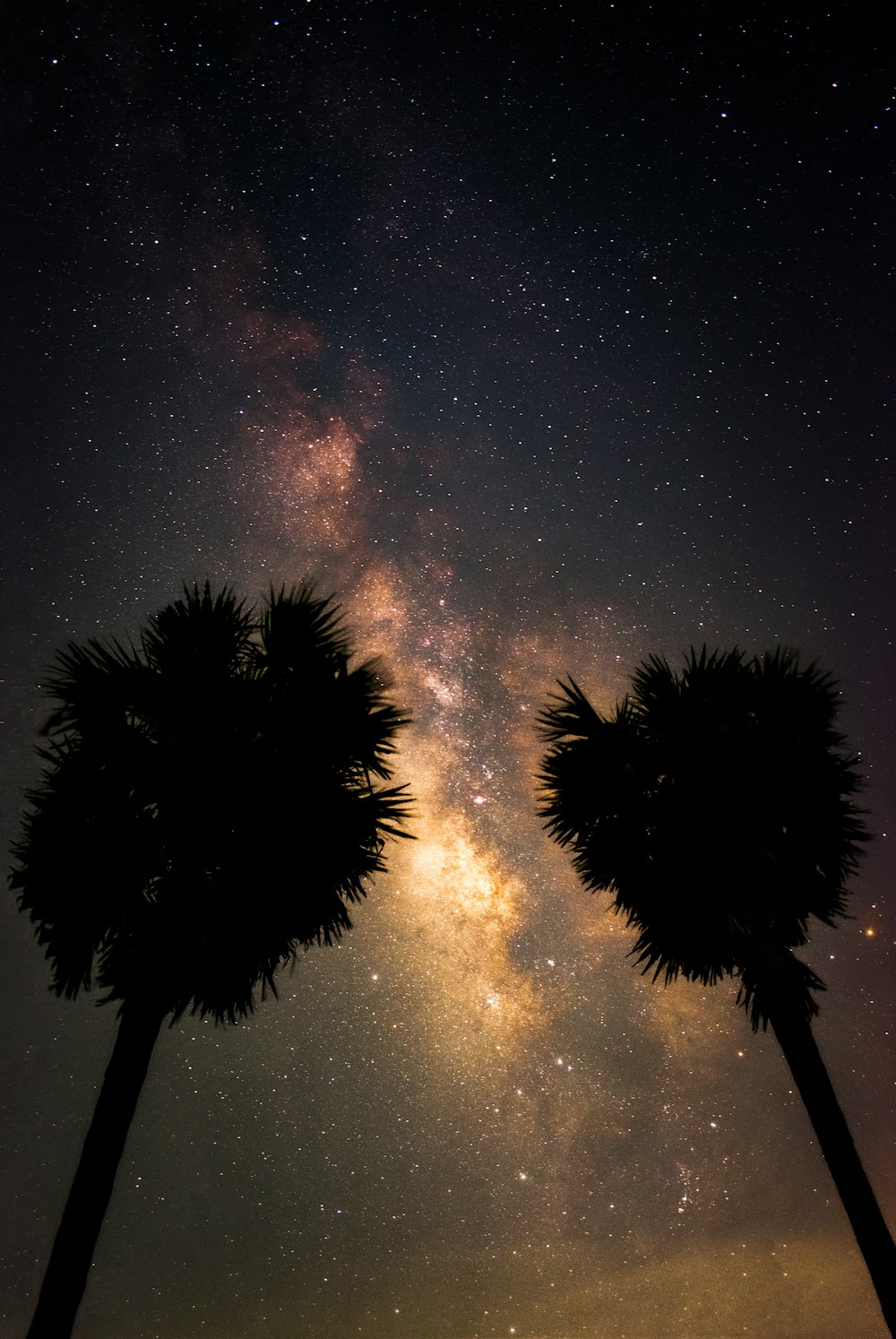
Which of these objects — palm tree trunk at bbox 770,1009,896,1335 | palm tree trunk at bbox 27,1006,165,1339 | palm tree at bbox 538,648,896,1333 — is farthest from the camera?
palm tree at bbox 538,648,896,1333

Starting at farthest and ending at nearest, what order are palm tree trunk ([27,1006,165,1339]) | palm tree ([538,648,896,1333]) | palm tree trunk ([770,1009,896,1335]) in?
palm tree ([538,648,896,1333]), palm tree trunk ([770,1009,896,1335]), palm tree trunk ([27,1006,165,1339])

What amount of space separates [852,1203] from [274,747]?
306 inches

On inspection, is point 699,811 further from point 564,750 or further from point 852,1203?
point 852,1203

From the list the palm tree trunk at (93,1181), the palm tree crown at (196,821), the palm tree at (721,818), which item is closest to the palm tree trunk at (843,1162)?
the palm tree at (721,818)

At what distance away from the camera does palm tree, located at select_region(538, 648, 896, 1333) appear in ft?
27.5

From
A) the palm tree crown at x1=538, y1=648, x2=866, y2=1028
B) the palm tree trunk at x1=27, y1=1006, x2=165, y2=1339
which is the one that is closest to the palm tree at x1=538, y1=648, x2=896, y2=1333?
the palm tree crown at x1=538, y1=648, x2=866, y2=1028

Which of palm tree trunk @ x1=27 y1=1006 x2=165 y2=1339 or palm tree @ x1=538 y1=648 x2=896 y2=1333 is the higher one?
palm tree @ x1=538 y1=648 x2=896 y2=1333

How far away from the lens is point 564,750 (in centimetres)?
994

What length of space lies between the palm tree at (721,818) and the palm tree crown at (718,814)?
2cm

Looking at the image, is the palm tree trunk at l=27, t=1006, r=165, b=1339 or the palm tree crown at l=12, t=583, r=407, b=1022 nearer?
the palm tree trunk at l=27, t=1006, r=165, b=1339

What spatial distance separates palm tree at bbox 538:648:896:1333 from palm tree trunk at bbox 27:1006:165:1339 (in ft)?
19.2

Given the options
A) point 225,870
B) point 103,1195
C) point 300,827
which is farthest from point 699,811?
point 103,1195

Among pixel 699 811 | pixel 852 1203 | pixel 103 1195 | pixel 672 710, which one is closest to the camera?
pixel 103 1195

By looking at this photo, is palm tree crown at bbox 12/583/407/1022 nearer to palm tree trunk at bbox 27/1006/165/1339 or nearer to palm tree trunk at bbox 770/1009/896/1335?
palm tree trunk at bbox 27/1006/165/1339
